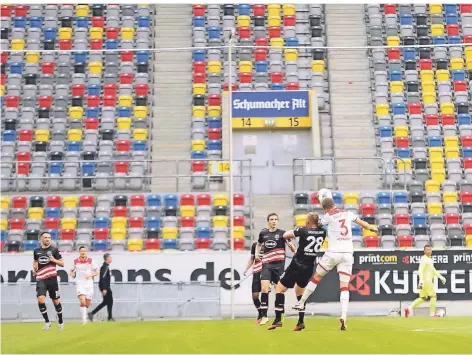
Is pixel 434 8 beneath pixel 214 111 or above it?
above

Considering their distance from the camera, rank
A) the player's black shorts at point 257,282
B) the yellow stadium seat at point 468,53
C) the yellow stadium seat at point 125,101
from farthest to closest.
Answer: the yellow stadium seat at point 468,53 → the yellow stadium seat at point 125,101 → the player's black shorts at point 257,282

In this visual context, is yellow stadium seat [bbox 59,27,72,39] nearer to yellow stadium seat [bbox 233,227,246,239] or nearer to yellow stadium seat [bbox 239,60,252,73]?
yellow stadium seat [bbox 239,60,252,73]

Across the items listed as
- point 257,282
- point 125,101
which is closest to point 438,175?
point 125,101

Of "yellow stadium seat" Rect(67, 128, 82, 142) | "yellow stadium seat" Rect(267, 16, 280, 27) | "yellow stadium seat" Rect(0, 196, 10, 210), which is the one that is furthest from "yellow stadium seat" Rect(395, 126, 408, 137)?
"yellow stadium seat" Rect(0, 196, 10, 210)

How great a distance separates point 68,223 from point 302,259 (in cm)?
1611

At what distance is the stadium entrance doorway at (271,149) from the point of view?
3431 centimetres

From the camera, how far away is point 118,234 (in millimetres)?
30859

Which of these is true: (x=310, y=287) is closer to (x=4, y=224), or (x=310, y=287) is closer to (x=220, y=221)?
(x=220, y=221)

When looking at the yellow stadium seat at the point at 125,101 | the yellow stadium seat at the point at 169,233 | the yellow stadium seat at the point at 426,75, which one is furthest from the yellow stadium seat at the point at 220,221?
the yellow stadium seat at the point at 426,75

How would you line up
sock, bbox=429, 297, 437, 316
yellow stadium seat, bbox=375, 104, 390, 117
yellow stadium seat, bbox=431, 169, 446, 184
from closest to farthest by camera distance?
sock, bbox=429, 297, 437, 316 → yellow stadium seat, bbox=431, 169, 446, 184 → yellow stadium seat, bbox=375, 104, 390, 117

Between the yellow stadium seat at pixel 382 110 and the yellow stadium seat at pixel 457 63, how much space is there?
3577 millimetres

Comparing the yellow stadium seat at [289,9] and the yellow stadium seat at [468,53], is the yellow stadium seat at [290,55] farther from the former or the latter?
the yellow stadium seat at [468,53]

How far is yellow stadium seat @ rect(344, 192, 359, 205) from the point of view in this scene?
3063 centimetres

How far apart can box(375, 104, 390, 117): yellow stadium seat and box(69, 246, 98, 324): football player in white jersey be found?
15282 mm
